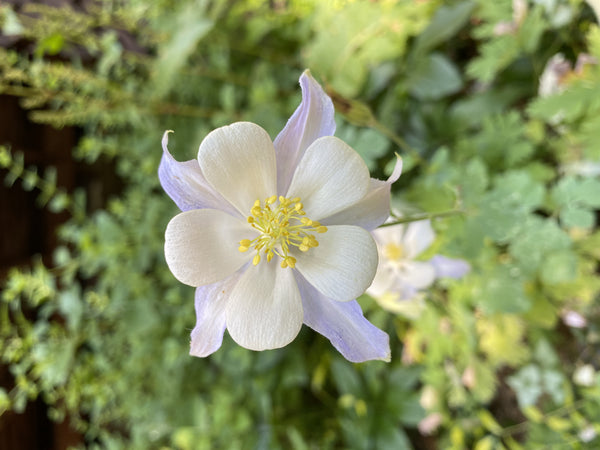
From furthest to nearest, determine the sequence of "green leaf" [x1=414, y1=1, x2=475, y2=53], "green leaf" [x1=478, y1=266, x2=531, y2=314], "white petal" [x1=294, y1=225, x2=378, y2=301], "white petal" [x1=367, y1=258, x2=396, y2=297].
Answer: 1. "green leaf" [x1=414, y1=1, x2=475, y2=53]
2. "green leaf" [x1=478, y1=266, x2=531, y2=314]
3. "white petal" [x1=367, y1=258, x2=396, y2=297]
4. "white petal" [x1=294, y1=225, x2=378, y2=301]

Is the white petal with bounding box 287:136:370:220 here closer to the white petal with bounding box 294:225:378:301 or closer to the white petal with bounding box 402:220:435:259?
the white petal with bounding box 294:225:378:301

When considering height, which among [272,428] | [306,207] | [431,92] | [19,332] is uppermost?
[306,207]

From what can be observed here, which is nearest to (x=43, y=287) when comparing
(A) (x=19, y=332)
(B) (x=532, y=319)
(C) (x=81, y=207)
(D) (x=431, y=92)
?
(C) (x=81, y=207)

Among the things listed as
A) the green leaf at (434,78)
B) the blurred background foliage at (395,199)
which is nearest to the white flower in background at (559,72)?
the blurred background foliage at (395,199)

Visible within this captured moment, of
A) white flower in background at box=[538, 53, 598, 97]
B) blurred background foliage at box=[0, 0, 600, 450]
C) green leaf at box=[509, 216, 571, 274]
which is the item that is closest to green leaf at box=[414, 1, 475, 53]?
blurred background foliage at box=[0, 0, 600, 450]

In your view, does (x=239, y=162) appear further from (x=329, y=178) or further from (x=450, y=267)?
(x=450, y=267)

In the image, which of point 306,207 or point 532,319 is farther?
point 532,319

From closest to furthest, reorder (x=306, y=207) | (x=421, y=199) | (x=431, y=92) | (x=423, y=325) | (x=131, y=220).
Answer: (x=306, y=207)
(x=421, y=199)
(x=423, y=325)
(x=431, y=92)
(x=131, y=220)

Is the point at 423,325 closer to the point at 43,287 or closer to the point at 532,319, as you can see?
the point at 532,319

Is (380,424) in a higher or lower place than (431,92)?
lower
